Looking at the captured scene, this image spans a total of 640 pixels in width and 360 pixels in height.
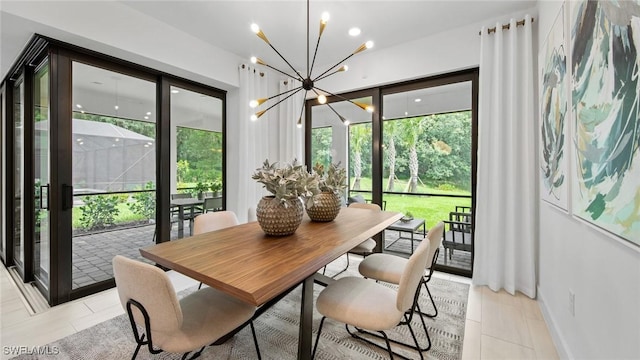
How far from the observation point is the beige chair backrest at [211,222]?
2.11m

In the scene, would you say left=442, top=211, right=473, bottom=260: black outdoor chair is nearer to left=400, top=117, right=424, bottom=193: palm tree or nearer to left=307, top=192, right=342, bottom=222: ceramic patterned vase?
left=400, top=117, right=424, bottom=193: palm tree

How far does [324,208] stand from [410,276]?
970 mm

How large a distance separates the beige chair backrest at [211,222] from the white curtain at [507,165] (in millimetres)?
2454

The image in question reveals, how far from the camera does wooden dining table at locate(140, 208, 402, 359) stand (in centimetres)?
102

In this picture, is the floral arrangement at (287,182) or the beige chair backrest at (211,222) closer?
the floral arrangement at (287,182)

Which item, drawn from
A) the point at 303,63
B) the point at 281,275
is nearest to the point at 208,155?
the point at 303,63

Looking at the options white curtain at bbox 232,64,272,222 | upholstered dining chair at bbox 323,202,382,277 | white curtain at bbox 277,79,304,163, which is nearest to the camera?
upholstered dining chair at bbox 323,202,382,277

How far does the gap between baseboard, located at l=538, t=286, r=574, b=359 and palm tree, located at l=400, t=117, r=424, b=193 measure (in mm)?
1643


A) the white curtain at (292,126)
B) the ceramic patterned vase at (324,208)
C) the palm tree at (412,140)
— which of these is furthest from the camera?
the white curtain at (292,126)

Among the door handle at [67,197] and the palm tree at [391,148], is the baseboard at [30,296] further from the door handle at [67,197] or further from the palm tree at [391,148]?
the palm tree at [391,148]

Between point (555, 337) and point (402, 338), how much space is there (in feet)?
3.35

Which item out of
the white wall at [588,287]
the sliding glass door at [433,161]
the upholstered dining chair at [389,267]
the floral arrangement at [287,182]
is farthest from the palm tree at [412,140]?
the floral arrangement at [287,182]

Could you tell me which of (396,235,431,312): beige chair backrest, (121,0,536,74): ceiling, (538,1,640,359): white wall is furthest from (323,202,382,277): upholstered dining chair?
(121,0,536,74): ceiling

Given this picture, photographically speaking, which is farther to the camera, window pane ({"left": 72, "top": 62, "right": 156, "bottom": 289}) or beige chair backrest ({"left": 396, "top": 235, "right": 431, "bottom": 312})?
window pane ({"left": 72, "top": 62, "right": 156, "bottom": 289})
